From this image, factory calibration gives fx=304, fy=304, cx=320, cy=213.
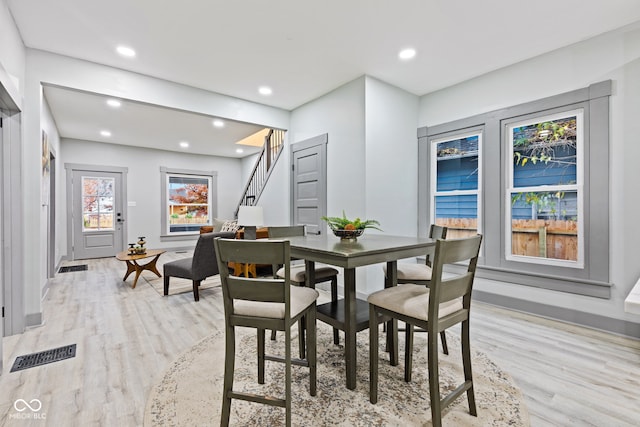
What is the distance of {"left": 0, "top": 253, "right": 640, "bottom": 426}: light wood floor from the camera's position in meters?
1.72

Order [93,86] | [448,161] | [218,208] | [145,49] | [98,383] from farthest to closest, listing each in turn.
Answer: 1. [218,208]
2. [448,161]
3. [93,86]
4. [145,49]
5. [98,383]

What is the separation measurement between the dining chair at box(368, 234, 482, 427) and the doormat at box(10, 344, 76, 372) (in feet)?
7.82

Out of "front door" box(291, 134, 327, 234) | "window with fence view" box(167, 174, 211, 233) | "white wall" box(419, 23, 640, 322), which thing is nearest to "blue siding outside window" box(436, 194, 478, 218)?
"white wall" box(419, 23, 640, 322)

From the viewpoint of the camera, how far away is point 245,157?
361 inches

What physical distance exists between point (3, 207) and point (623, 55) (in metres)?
5.66

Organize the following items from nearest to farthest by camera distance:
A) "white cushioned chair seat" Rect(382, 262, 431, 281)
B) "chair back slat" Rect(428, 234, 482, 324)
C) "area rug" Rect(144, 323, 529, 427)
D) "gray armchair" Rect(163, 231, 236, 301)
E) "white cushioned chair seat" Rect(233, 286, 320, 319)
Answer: "chair back slat" Rect(428, 234, 482, 324), "white cushioned chair seat" Rect(233, 286, 320, 319), "area rug" Rect(144, 323, 529, 427), "white cushioned chair seat" Rect(382, 262, 431, 281), "gray armchair" Rect(163, 231, 236, 301)

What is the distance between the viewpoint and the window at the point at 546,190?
3014mm

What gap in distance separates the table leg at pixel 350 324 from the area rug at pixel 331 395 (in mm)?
103

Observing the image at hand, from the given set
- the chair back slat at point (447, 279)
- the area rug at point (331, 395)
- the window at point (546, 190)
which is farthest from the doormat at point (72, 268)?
the window at point (546, 190)

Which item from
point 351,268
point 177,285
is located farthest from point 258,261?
point 177,285

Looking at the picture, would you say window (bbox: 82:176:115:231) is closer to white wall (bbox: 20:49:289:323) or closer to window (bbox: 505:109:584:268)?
white wall (bbox: 20:49:289:323)

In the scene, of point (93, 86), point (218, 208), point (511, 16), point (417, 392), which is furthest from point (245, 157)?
point (417, 392)

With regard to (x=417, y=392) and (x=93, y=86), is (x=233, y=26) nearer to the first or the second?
(x=93, y=86)

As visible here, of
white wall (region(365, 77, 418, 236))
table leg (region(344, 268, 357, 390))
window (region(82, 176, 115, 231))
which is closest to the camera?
table leg (region(344, 268, 357, 390))
